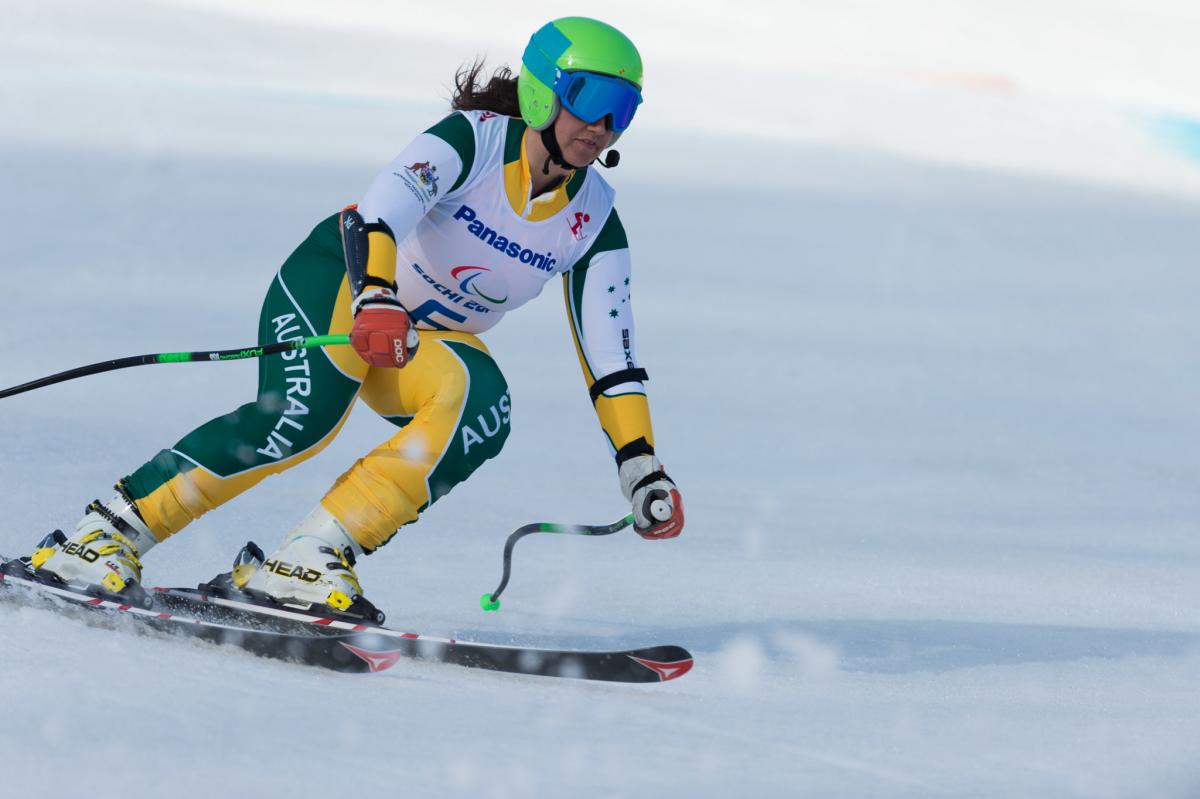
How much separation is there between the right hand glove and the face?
66 centimetres

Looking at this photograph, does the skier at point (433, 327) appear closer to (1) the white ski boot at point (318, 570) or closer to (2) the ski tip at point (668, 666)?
(1) the white ski boot at point (318, 570)

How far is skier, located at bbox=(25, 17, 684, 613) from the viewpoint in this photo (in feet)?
14.6

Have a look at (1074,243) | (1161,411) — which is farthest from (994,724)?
(1074,243)

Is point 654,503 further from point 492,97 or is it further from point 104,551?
point 104,551

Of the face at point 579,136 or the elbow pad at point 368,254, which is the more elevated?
the face at point 579,136

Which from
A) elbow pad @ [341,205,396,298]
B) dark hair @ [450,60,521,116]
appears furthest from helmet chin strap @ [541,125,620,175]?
elbow pad @ [341,205,396,298]

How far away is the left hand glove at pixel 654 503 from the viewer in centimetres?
469

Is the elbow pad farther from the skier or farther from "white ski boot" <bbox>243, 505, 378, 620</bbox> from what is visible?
"white ski boot" <bbox>243, 505, 378, 620</bbox>

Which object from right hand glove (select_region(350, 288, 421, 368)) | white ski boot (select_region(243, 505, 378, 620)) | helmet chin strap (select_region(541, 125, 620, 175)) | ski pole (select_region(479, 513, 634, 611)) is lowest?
white ski boot (select_region(243, 505, 378, 620))

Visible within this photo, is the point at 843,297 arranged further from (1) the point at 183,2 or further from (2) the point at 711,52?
(1) the point at 183,2

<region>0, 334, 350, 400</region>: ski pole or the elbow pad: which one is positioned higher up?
the elbow pad

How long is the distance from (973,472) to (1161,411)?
2.53 m

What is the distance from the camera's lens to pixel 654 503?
15.4 ft

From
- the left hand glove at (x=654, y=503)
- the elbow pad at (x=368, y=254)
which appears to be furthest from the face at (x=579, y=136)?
the left hand glove at (x=654, y=503)
